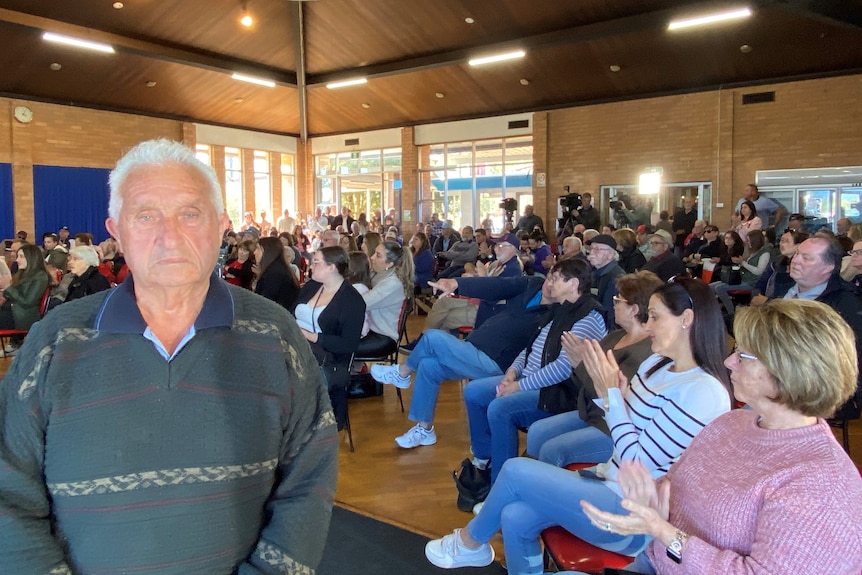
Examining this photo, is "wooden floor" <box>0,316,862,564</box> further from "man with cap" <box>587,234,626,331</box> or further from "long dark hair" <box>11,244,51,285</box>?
"long dark hair" <box>11,244,51,285</box>

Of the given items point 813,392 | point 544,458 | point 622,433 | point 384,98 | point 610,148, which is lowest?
point 544,458

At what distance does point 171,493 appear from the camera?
1.14 m

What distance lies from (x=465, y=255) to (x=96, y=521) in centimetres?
801

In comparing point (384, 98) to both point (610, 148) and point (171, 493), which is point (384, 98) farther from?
point (171, 493)

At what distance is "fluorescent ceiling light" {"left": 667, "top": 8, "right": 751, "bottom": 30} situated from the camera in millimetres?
9305

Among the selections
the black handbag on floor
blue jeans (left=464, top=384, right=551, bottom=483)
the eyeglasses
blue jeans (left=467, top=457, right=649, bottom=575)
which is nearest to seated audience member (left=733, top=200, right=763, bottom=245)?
blue jeans (left=464, top=384, right=551, bottom=483)

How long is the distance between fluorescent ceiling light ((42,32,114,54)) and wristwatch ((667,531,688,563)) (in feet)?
40.1

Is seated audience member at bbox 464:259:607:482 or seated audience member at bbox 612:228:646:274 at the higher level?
seated audience member at bbox 612:228:646:274

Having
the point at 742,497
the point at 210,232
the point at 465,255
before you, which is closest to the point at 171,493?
the point at 210,232

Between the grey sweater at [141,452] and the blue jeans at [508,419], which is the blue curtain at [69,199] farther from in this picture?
the grey sweater at [141,452]

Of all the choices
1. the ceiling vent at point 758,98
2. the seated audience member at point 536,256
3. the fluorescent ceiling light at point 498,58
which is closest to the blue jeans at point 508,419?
the seated audience member at point 536,256

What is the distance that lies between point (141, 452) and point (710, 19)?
1044cm

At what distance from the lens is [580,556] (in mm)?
1957

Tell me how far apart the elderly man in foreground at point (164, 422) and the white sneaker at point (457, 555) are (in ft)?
4.57
